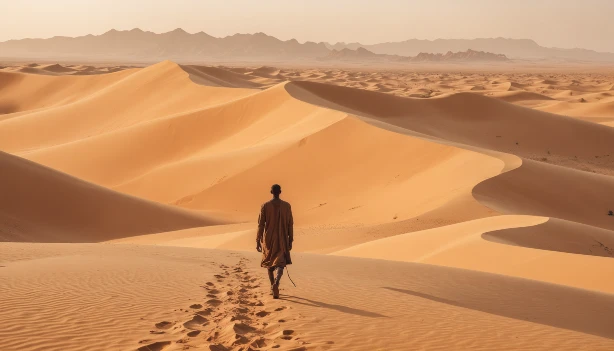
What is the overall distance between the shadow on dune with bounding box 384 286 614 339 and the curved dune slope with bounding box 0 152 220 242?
11.0 m

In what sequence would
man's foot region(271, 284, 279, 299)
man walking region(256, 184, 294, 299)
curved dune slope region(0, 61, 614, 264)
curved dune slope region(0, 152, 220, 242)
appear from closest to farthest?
1. man's foot region(271, 284, 279, 299)
2. man walking region(256, 184, 294, 299)
3. curved dune slope region(0, 152, 220, 242)
4. curved dune slope region(0, 61, 614, 264)

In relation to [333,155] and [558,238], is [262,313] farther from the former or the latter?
[333,155]

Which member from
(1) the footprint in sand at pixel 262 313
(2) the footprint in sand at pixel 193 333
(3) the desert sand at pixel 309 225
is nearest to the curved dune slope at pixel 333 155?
(3) the desert sand at pixel 309 225

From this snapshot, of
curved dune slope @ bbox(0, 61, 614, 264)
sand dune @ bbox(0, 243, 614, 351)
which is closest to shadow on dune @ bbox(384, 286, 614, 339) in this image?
sand dune @ bbox(0, 243, 614, 351)

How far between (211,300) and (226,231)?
10402 mm

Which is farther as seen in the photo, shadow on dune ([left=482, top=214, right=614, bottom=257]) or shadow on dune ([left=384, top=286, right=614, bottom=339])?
shadow on dune ([left=482, top=214, right=614, bottom=257])

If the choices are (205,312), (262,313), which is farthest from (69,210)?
(262,313)

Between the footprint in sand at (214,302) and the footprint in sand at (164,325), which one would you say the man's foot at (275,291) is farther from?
the footprint in sand at (164,325)

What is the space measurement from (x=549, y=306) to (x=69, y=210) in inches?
545

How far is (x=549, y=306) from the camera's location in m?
8.32

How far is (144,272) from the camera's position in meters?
8.82

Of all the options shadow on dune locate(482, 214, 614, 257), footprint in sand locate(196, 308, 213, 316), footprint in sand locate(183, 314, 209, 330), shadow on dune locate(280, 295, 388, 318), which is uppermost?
footprint in sand locate(183, 314, 209, 330)

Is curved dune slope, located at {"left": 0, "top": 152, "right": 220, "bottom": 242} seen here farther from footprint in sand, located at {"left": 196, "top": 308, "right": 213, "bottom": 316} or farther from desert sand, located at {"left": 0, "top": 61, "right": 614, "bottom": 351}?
footprint in sand, located at {"left": 196, "top": 308, "right": 213, "bottom": 316}

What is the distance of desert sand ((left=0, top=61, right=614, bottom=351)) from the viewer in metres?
6.52
